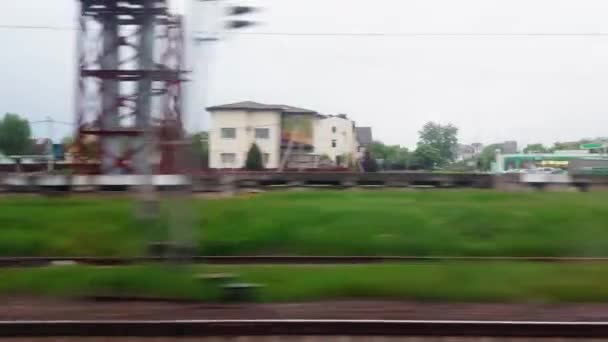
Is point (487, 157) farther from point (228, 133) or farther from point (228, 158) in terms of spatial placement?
point (228, 133)

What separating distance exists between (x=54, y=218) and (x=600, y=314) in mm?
13976

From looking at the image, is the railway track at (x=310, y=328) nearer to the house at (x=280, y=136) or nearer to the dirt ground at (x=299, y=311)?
the dirt ground at (x=299, y=311)

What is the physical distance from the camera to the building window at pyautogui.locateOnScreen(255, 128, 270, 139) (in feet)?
169

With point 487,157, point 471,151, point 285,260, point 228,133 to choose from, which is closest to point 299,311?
point 285,260

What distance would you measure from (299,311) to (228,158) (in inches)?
1535

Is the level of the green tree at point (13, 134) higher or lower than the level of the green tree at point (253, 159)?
higher

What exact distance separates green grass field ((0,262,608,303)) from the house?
33.4 m

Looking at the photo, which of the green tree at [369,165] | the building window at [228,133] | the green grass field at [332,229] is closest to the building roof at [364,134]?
the building window at [228,133]

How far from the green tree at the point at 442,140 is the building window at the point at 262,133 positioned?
2077cm

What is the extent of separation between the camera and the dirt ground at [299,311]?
8586mm

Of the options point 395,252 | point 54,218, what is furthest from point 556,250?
point 54,218

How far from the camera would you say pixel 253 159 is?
146 feet

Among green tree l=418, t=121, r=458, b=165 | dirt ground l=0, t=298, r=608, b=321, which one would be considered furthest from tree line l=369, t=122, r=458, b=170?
dirt ground l=0, t=298, r=608, b=321

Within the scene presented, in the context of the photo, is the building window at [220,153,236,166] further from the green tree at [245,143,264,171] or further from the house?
the green tree at [245,143,264,171]
